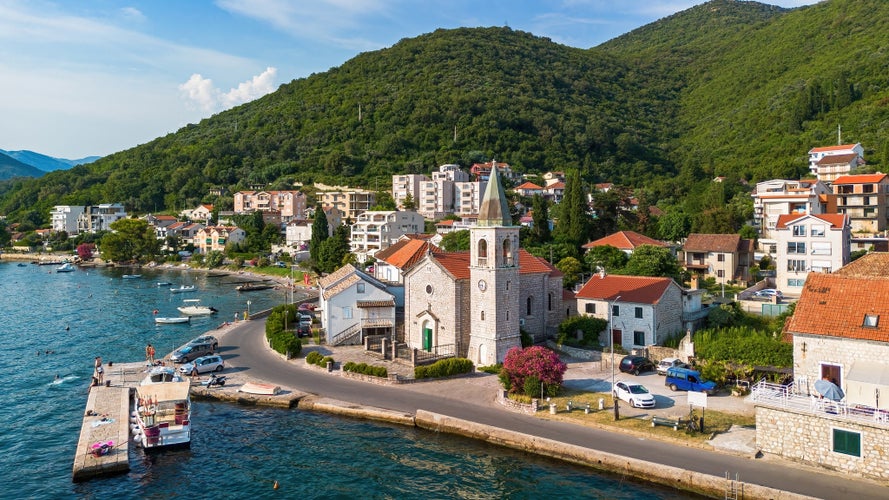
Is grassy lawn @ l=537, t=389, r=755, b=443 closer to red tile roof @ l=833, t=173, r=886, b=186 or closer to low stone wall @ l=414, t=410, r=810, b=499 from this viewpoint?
low stone wall @ l=414, t=410, r=810, b=499

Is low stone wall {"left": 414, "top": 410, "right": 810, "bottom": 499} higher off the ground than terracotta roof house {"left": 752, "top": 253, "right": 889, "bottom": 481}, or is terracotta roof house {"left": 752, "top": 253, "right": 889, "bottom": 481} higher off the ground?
terracotta roof house {"left": 752, "top": 253, "right": 889, "bottom": 481}

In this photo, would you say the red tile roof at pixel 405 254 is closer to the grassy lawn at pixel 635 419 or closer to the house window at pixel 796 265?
the grassy lawn at pixel 635 419

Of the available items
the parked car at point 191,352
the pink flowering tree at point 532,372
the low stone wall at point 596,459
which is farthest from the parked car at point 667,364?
the parked car at point 191,352

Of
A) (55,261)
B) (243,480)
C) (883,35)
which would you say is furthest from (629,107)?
(243,480)

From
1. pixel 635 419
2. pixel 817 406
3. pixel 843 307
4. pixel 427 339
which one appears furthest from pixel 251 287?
pixel 817 406

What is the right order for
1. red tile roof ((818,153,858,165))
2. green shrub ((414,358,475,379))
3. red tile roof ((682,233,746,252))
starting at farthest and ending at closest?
red tile roof ((818,153,858,165)), red tile roof ((682,233,746,252)), green shrub ((414,358,475,379))

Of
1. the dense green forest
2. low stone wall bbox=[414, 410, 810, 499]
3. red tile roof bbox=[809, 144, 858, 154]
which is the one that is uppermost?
the dense green forest

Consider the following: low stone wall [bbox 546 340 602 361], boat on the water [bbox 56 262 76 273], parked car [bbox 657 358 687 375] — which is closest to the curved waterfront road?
parked car [bbox 657 358 687 375]
